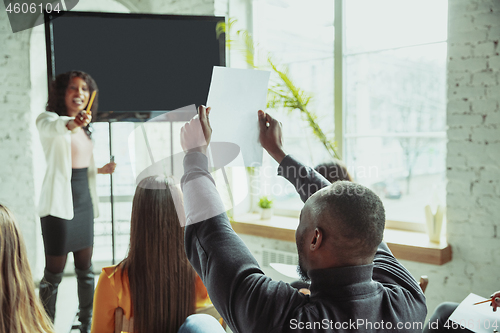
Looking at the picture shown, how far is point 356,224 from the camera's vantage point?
706mm

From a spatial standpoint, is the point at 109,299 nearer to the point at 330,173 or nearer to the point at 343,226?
the point at 343,226

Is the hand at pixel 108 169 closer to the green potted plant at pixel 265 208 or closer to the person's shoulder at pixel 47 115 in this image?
the person's shoulder at pixel 47 115

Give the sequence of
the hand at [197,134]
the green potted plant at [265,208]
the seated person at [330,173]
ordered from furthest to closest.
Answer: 1. the green potted plant at [265,208]
2. the seated person at [330,173]
3. the hand at [197,134]

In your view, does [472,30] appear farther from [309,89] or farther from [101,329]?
[101,329]

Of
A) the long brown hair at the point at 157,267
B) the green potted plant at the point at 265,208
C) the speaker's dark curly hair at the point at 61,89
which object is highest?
the speaker's dark curly hair at the point at 61,89

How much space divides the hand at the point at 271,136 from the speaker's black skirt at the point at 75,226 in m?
1.61

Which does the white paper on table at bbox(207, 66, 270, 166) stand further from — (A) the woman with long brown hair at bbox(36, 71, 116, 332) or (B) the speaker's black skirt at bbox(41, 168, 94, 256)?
(B) the speaker's black skirt at bbox(41, 168, 94, 256)

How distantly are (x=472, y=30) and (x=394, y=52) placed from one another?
58 cm

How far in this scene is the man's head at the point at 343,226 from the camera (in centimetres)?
70

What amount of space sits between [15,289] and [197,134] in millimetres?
564

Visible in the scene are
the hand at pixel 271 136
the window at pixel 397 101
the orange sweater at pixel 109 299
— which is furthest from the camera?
the window at pixel 397 101

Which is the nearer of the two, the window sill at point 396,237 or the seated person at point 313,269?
the seated person at point 313,269

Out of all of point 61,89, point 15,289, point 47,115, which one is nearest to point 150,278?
point 15,289

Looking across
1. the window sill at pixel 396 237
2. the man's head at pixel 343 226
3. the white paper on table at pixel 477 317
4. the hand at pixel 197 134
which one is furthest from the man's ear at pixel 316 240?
the window sill at pixel 396 237
